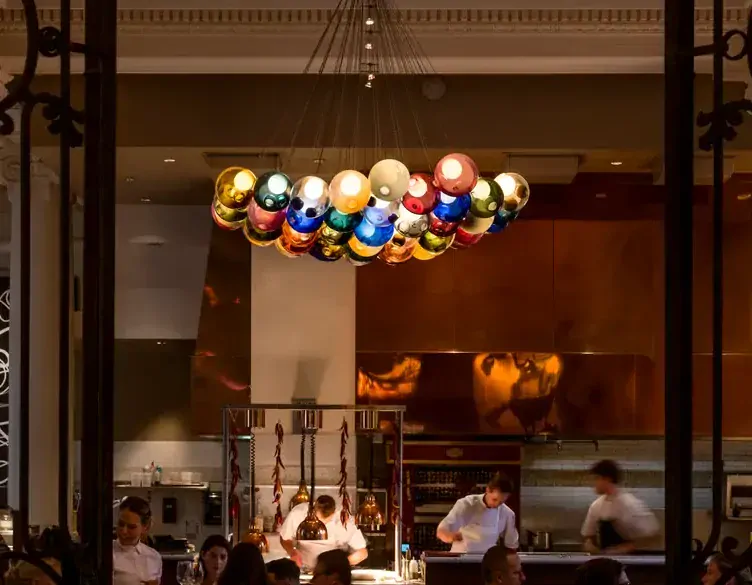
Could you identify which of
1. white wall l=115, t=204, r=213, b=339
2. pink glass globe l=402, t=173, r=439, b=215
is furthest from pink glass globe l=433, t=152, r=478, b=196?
white wall l=115, t=204, r=213, b=339

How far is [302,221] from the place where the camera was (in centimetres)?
359

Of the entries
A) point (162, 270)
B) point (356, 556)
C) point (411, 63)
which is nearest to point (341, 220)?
point (411, 63)

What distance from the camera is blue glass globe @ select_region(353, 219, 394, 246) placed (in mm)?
3658

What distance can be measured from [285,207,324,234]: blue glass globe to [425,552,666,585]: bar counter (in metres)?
2.32

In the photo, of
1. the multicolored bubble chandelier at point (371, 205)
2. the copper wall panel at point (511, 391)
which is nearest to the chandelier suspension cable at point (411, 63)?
the multicolored bubble chandelier at point (371, 205)

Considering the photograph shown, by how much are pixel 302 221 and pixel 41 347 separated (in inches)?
121

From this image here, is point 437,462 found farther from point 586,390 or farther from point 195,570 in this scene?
point 195,570

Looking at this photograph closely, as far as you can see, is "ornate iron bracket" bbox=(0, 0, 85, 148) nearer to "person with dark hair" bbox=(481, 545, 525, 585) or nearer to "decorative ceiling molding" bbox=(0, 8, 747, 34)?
"person with dark hair" bbox=(481, 545, 525, 585)

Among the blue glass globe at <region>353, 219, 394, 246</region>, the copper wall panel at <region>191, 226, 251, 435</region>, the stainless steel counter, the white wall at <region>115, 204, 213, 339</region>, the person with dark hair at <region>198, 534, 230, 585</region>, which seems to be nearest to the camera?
the blue glass globe at <region>353, 219, 394, 246</region>

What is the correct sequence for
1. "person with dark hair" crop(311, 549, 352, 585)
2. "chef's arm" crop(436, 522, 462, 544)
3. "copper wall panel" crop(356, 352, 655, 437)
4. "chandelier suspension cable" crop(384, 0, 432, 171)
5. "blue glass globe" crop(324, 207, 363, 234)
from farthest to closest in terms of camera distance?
1. "copper wall panel" crop(356, 352, 655, 437)
2. "chef's arm" crop(436, 522, 462, 544)
3. "chandelier suspension cable" crop(384, 0, 432, 171)
4. "person with dark hair" crop(311, 549, 352, 585)
5. "blue glass globe" crop(324, 207, 363, 234)

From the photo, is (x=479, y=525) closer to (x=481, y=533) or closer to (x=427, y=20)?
(x=481, y=533)

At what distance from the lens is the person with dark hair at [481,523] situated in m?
5.64

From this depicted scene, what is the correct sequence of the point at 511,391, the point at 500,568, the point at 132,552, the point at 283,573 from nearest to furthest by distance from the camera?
1. the point at 283,573
2. the point at 500,568
3. the point at 132,552
4. the point at 511,391

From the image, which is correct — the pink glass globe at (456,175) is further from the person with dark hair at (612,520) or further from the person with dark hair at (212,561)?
the person with dark hair at (612,520)
